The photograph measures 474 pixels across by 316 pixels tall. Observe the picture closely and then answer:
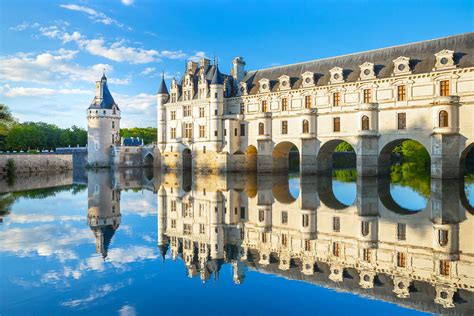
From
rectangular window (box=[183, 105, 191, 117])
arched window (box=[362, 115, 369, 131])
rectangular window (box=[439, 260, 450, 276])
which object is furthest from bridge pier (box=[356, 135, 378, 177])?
rectangular window (box=[439, 260, 450, 276])

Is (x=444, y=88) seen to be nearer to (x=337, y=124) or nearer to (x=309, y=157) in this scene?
(x=337, y=124)

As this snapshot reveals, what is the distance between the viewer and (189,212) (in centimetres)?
1755

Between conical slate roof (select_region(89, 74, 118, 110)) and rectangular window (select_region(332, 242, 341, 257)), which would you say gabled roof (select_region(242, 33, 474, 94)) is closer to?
rectangular window (select_region(332, 242, 341, 257))

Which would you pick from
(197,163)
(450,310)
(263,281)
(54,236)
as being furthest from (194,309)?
(197,163)

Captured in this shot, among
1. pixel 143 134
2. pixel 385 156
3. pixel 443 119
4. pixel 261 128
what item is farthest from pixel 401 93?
pixel 143 134

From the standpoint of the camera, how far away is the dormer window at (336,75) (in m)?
34.3

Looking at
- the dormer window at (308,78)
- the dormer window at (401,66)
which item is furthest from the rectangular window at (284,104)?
the dormer window at (401,66)

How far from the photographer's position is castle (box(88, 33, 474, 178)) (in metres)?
27.9

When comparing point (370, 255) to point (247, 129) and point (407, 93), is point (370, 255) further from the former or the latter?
point (247, 129)

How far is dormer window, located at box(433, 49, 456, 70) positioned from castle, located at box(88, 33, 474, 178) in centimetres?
7

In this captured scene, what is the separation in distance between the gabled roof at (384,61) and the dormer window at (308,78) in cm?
69

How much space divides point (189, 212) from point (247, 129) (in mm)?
25086

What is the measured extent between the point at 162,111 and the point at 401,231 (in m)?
41.6

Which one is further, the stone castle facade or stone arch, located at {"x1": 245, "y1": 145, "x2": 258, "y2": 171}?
stone arch, located at {"x1": 245, "y1": 145, "x2": 258, "y2": 171}
